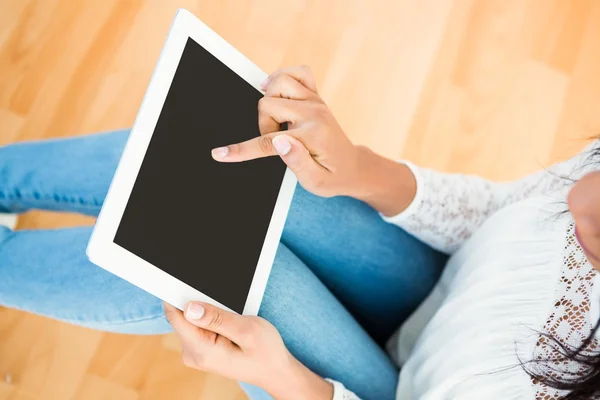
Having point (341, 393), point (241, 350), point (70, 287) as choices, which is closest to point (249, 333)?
point (241, 350)

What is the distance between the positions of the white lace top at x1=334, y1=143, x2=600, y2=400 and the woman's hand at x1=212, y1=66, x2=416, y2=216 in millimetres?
88

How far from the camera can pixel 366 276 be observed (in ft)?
2.34

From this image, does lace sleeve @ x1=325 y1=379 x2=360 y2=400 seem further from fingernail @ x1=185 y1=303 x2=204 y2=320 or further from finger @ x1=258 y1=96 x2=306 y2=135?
finger @ x1=258 y1=96 x2=306 y2=135

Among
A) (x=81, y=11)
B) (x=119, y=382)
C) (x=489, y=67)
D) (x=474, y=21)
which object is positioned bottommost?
(x=119, y=382)

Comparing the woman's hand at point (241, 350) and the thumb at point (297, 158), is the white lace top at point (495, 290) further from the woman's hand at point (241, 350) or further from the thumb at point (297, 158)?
the thumb at point (297, 158)

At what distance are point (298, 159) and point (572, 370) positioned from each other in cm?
36

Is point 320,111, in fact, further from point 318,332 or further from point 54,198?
point 54,198

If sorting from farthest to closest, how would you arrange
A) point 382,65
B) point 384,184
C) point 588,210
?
1. point 382,65
2. point 384,184
3. point 588,210

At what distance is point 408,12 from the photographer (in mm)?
1235

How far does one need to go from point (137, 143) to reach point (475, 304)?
1.36 feet

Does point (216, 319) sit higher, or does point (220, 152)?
point (220, 152)

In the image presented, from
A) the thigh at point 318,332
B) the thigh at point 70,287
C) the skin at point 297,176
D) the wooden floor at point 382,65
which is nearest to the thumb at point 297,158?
the skin at point 297,176

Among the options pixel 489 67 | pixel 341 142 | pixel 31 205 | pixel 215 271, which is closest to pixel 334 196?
pixel 341 142

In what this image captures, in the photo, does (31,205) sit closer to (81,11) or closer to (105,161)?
(105,161)
